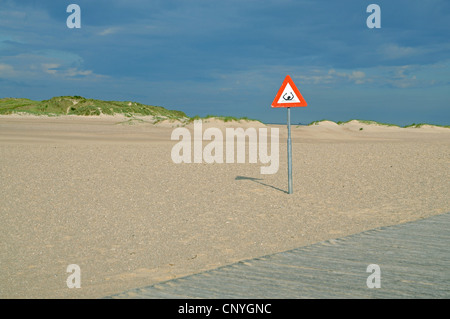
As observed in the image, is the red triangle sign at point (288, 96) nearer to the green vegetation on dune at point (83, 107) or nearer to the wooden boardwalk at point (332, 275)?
the wooden boardwalk at point (332, 275)

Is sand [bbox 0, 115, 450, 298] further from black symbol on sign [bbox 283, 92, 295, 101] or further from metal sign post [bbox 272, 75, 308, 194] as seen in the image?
black symbol on sign [bbox 283, 92, 295, 101]

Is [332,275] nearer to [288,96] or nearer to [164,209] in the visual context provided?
[164,209]

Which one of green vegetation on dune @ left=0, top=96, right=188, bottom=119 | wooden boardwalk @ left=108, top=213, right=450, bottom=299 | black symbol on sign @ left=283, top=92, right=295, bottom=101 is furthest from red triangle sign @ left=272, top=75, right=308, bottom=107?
green vegetation on dune @ left=0, top=96, right=188, bottom=119

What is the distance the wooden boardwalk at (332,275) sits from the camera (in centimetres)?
476

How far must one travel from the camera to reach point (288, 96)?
11945mm

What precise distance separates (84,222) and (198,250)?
300 centimetres

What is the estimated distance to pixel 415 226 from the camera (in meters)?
8.28

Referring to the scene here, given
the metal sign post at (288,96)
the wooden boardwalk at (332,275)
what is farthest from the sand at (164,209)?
the metal sign post at (288,96)

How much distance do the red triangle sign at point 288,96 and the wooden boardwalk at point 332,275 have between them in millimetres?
5255

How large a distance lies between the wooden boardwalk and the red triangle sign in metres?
5.26
